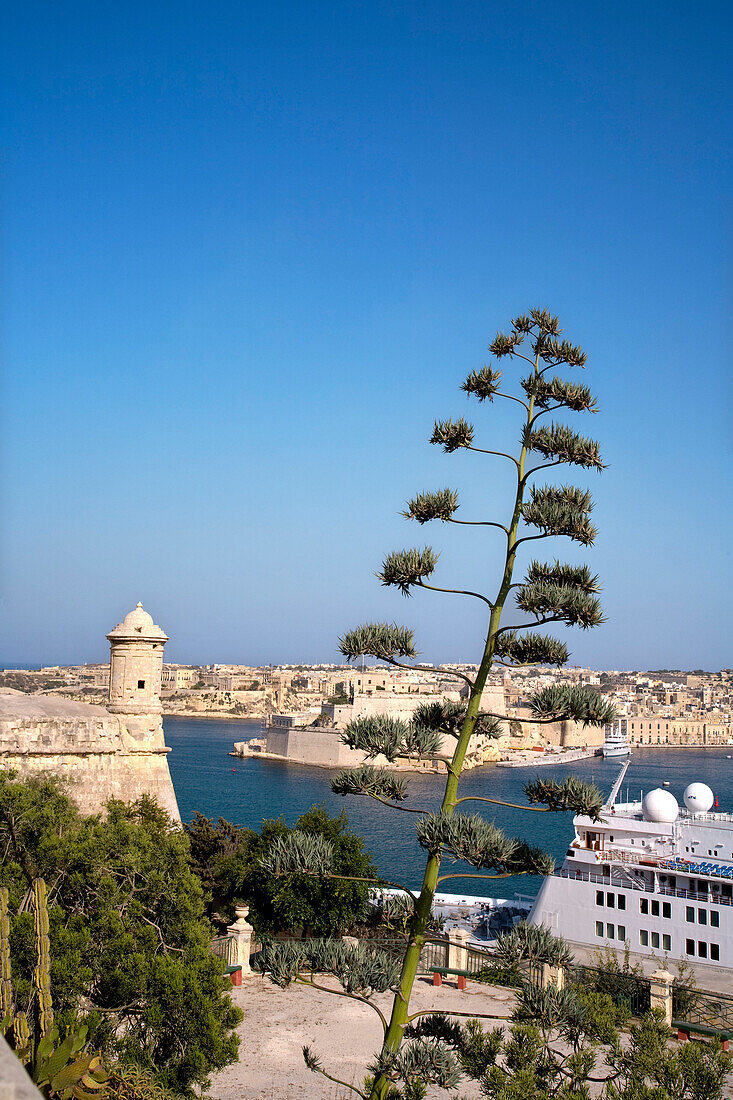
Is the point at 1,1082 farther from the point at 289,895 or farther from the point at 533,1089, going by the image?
the point at 289,895

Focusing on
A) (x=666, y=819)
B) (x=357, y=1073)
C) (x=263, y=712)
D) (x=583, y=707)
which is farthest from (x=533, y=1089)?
(x=263, y=712)

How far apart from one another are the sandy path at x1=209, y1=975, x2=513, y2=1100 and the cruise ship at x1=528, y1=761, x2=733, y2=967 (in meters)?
5.38

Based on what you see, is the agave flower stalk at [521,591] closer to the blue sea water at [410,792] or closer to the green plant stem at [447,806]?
the green plant stem at [447,806]

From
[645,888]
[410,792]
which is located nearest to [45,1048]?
[645,888]

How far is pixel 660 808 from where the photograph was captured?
57.7 feet

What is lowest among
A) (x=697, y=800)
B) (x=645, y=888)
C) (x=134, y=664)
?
(x=645, y=888)

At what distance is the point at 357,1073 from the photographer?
8.06 m

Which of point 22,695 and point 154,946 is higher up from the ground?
point 22,695

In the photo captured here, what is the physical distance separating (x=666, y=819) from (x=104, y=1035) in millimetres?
13712

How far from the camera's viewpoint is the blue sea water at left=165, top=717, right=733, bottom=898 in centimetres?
2758

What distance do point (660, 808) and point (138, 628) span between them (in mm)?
11213

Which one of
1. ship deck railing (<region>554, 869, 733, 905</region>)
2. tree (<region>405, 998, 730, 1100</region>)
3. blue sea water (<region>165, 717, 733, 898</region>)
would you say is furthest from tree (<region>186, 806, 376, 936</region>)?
tree (<region>405, 998, 730, 1100</region>)

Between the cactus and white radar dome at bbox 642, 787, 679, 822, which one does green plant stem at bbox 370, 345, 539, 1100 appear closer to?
the cactus

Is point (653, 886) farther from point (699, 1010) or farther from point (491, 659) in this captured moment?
point (491, 659)
